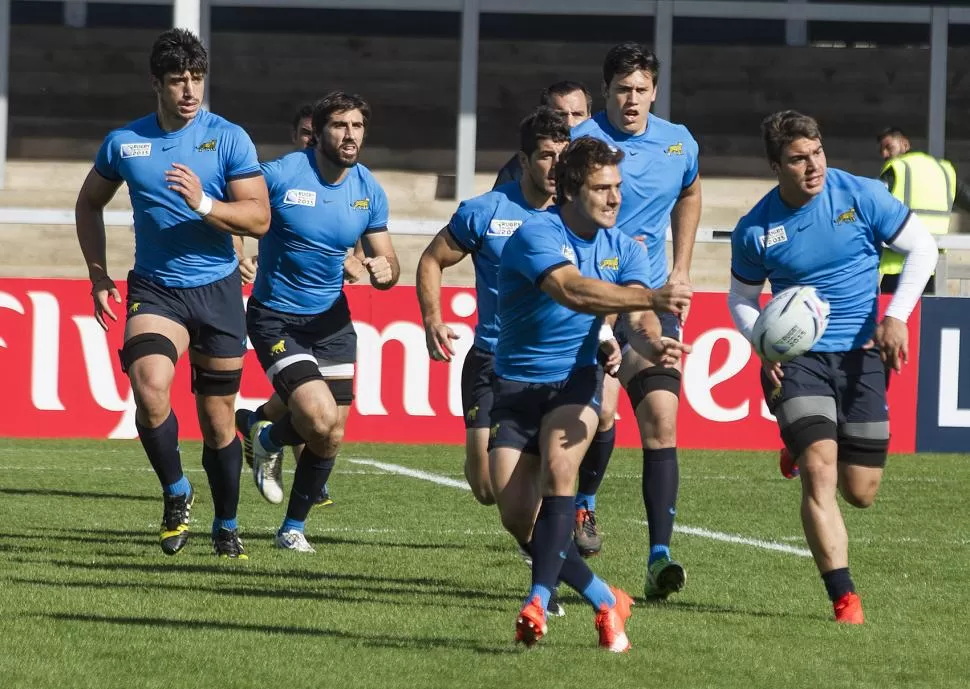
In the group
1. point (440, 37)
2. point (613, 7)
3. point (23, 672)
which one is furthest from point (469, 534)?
point (440, 37)

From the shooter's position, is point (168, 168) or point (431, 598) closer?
point (431, 598)

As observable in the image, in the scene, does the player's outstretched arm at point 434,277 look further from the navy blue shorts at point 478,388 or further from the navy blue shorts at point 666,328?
the navy blue shorts at point 666,328

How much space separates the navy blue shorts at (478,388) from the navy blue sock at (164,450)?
133cm

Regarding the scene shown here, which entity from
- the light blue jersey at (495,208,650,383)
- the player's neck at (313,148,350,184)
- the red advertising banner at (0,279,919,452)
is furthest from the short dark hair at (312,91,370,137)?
the red advertising banner at (0,279,919,452)

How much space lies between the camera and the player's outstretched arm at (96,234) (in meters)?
8.28

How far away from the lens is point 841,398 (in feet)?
22.9

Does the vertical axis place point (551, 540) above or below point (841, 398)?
below

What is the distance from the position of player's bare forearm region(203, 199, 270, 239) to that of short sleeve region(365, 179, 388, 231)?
1.03 metres

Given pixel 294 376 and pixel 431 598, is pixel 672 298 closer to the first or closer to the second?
pixel 431 598

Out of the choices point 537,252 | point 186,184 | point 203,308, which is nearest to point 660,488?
point 537,252

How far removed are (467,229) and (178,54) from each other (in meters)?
1.46

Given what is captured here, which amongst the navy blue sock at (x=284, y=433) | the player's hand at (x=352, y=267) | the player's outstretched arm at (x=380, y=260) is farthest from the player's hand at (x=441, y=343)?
the navy blue sock at (x=284, y=433)

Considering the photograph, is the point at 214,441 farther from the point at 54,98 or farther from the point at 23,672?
the point at 54,98

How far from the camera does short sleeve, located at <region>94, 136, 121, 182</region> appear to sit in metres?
8.23
